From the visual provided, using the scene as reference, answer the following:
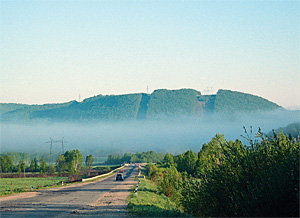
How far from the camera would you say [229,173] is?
15227mm

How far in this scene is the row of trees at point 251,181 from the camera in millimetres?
12367

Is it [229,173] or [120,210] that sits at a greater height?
[229,173]

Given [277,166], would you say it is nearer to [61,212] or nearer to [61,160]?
[61,212]

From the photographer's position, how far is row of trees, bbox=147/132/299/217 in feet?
40.6

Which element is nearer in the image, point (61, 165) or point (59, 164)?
point (61, 165)

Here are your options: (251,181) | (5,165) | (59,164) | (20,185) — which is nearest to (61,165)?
(59,164)

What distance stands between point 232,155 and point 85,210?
12643mm

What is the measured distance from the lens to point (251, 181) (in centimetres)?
1404

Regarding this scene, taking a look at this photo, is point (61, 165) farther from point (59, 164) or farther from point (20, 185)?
point (20, 185)

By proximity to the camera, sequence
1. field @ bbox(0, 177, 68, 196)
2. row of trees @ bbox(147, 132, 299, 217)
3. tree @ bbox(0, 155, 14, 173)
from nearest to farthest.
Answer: row of trees @ bbox(147, 132, 299, 217) → field @ bbox(0, 177, 68, 196) → tree @ bbox(0, 155, 14, 173)

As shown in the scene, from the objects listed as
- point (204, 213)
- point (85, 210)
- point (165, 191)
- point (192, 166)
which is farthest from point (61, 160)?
point (204, 213)

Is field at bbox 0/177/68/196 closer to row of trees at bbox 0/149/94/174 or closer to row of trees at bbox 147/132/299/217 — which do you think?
row of trees at bbox 147/132/299/217

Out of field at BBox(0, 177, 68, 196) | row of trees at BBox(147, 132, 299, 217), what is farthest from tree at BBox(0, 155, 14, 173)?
row of trees at BBox(147, 132, 299, 217)

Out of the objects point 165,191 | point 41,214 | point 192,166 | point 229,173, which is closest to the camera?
point 229,173
